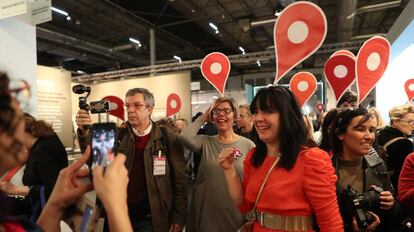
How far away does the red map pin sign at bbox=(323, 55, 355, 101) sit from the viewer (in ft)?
9.03

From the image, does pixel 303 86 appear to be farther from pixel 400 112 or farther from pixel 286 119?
pixel 286 119

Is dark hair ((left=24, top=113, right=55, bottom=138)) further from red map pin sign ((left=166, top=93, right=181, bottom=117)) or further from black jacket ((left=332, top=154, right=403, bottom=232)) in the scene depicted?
red map pin sign ((left=166, top=93, right=181, bottom=117))

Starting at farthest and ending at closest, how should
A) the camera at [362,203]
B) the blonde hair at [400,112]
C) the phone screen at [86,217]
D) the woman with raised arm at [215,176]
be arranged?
the blonde hair at [400,112] → the woman with raised arm at [215,176] → the camera at [362,203] → the phone screen at [86,217]

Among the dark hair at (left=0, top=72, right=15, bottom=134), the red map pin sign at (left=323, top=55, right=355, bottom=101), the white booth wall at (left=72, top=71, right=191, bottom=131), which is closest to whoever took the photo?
the dark hair at (left=0, top=72, right=15, bottom=134)

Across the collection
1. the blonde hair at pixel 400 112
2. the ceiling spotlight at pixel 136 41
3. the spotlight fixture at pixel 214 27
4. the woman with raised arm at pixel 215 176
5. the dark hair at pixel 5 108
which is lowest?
the woman with raised arm at pixel 215 176

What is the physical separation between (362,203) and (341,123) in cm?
49

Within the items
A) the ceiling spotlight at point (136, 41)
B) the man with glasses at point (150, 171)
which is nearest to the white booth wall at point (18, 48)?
the man with glasses at point (150, 171)

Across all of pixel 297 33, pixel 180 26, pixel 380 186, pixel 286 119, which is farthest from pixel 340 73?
pixel 180 26

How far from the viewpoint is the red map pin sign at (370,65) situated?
2.39 meters

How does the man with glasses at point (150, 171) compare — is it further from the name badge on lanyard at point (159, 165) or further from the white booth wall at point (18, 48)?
the white booth wall at point (18, 48)

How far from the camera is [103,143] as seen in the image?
894mm

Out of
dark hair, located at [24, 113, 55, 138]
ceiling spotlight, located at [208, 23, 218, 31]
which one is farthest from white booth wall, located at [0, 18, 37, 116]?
ceiling spotlight, located at [208, 23, 218, 31]

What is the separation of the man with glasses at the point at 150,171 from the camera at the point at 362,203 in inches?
43.7

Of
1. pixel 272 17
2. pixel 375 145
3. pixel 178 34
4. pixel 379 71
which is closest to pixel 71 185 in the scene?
pixel 379 71
